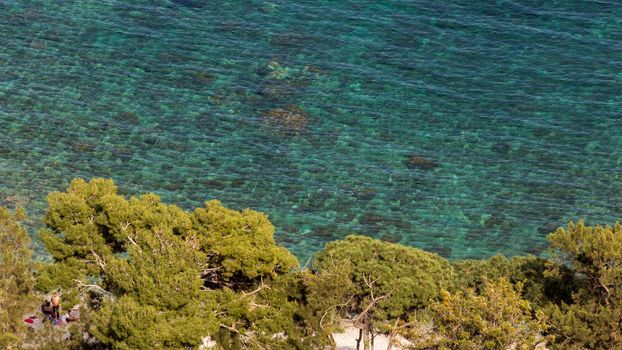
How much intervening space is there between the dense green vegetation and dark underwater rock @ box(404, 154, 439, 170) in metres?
30.6

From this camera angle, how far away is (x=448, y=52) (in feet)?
326

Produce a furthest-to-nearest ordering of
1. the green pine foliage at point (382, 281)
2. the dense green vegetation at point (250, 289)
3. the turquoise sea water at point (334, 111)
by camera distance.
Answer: the turquoise sea water at point (334, 111)
the green pine foliage at point (382, 281)
the dense green vegetation at point (250, 289)

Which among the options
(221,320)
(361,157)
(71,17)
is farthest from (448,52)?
(221,320)

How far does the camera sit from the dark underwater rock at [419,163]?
81.2 metres

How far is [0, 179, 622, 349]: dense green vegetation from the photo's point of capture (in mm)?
41188

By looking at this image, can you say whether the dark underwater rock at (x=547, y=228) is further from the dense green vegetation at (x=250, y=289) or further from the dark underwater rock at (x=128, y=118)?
the dark underwater rock at (x=128, y=118)

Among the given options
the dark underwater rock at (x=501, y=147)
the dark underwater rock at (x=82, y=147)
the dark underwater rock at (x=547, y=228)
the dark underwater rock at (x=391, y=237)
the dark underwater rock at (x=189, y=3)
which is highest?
the dark underwater rock at (x=189, y=3)

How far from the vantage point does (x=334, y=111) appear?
290ft

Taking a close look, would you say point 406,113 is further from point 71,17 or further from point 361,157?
point 71,17

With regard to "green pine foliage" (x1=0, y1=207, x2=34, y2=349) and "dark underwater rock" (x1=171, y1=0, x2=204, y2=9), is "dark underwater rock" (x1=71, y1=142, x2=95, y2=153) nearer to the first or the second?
"dark underwater rock" (x1=171, y1=0, x2=204, y2=9)

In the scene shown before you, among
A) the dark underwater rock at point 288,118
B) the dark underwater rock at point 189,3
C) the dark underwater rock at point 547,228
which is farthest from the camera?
the dark underwater rock at point 189,3

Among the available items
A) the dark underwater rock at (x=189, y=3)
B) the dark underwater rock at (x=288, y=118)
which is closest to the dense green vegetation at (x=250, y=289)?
the dark underwater rock at (x=288, y=118)

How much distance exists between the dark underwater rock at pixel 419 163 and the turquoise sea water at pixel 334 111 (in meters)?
0.52

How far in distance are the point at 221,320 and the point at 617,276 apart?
1987cm
